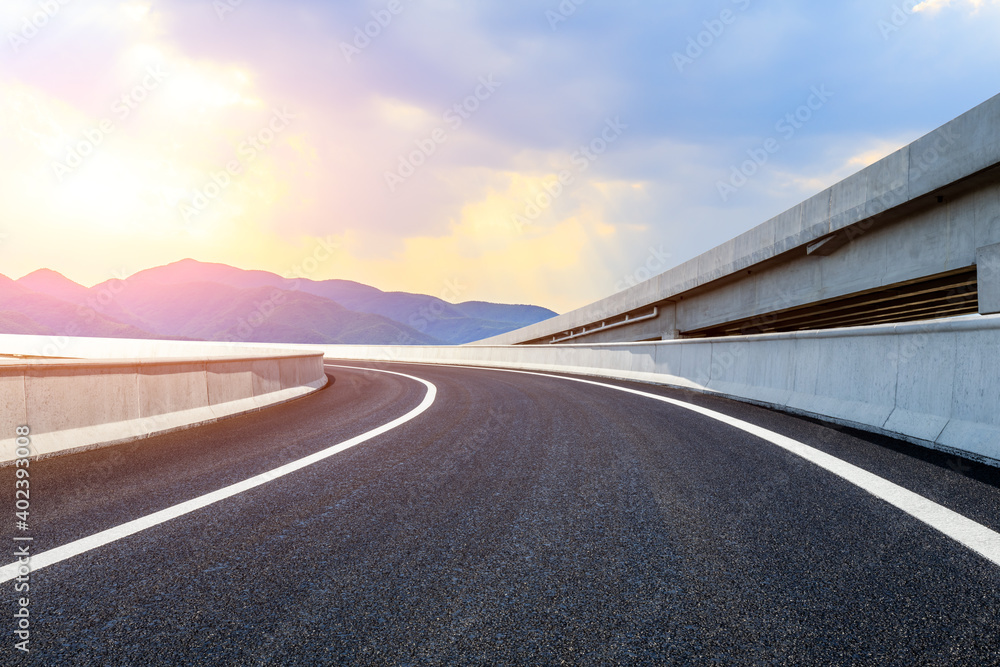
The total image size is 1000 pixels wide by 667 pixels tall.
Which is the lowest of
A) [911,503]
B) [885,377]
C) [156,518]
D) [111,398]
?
[156,518]

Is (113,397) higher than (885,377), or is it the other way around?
(885,377)

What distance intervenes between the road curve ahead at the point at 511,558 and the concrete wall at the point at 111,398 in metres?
0.50

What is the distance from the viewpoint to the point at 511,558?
9.48 feet

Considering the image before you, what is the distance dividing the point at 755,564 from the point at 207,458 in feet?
16.6

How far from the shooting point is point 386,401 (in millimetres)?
10719

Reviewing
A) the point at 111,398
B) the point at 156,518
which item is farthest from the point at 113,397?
the point at 156,518

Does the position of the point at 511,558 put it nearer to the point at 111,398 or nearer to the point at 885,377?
the point at 885,377

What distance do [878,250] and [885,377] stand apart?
9379 mm

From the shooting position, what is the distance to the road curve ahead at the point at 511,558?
2.06 metres

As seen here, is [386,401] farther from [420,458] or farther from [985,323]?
[985,323]

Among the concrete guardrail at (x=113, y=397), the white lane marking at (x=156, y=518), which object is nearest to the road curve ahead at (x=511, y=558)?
the white lane marking at (x=156, y=518)

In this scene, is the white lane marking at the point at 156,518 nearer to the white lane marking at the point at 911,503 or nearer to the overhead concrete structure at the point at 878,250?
the white lane marking at the point at 911,503

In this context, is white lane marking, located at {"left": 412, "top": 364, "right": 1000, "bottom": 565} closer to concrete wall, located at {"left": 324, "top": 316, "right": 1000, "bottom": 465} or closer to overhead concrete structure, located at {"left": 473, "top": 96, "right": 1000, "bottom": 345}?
concrete wall, located at {"left": 324, "top": 316, "right": 1000, "bottom": 465}

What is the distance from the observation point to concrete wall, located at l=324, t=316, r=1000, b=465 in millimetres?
5117
